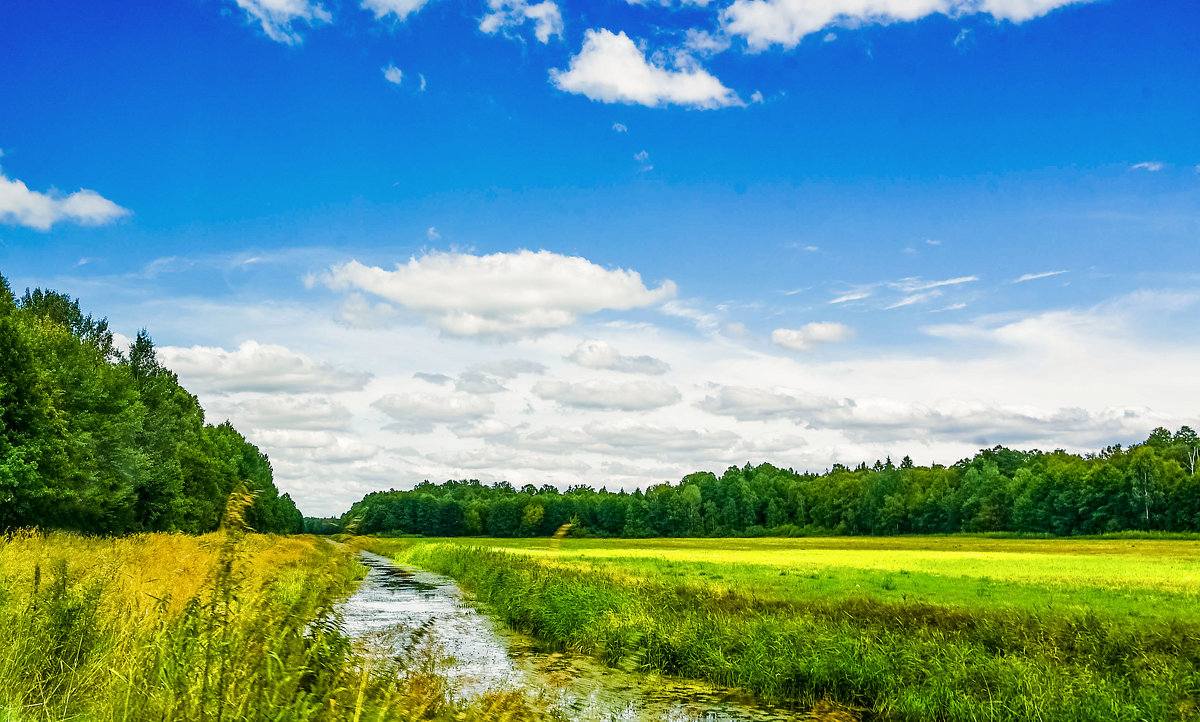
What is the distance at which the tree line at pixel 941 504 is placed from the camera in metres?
120

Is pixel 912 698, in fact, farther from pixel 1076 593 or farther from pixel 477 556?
pixel 477 556

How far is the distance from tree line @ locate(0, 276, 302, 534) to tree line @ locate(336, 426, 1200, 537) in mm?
32982

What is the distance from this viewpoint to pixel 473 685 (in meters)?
13.8

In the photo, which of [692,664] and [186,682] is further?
[692,664]

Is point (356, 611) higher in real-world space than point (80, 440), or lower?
lower

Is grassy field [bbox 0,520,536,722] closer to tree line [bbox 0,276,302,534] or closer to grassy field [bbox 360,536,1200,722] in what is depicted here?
grassy field [bbox 360,536,1200,722]

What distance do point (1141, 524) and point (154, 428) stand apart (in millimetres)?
124215

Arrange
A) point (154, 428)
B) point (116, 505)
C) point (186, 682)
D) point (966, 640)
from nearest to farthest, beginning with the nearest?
1. point (186, 682)
2. point (966, 640)
3. point (116, 505)
4. point (154, 428)

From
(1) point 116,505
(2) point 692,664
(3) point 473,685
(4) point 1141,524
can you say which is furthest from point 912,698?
(4) point 1141,524

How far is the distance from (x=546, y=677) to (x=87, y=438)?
126 feet

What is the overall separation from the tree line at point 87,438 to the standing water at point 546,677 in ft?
23.4

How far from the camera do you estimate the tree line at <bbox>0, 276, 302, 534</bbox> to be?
3878cm

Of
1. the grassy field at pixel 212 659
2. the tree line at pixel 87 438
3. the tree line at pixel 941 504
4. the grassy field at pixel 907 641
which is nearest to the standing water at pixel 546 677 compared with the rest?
the grassy field at pixel 907 641

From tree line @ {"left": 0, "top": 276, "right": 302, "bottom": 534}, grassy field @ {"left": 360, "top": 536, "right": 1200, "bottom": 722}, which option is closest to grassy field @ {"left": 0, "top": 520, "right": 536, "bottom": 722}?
grassy field @ {"left": 360, "top": 536, "right": 1200, "bottom": 722}
